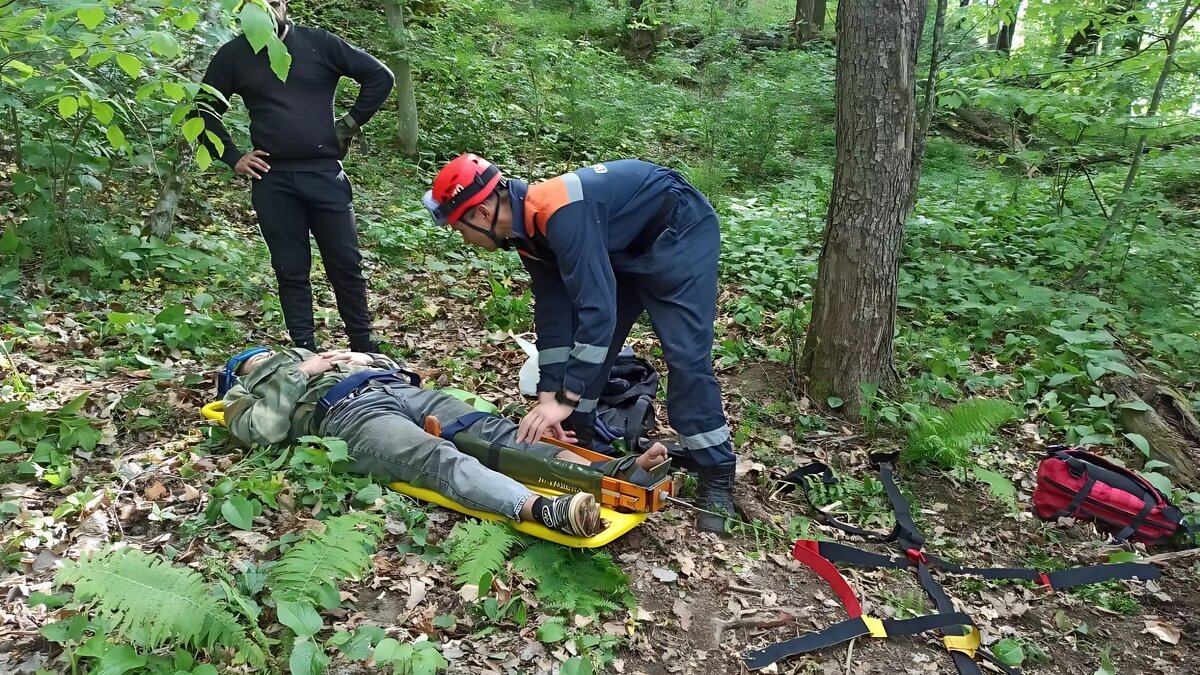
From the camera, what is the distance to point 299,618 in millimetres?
2457

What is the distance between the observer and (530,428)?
3.46 m

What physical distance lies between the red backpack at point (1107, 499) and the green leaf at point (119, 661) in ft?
13.8

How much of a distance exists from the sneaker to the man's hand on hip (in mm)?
2925

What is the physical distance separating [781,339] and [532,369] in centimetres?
209

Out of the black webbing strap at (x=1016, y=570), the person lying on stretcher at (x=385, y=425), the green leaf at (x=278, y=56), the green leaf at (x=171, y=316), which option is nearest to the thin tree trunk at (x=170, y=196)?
the green leaf at (x=171, y=316)

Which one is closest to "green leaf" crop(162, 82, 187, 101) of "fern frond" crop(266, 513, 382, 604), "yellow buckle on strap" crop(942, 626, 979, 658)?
"fern frond" crop(266, 513, 382, 604)

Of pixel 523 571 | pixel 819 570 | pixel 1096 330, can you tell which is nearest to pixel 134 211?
pixel 523 571

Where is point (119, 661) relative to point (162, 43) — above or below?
below

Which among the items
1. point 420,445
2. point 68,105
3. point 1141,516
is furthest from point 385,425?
point 1141,516

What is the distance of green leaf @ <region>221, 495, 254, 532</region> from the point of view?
9.75 ft

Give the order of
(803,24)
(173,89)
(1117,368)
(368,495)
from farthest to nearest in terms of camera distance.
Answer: (803,24) → (1117,368) → (368,495) → (173,89)

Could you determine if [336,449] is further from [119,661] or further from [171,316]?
[171,316]

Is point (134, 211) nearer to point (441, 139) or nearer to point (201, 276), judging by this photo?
point (201, 276)

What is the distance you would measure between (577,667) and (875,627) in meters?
1.29
